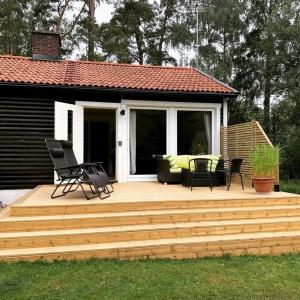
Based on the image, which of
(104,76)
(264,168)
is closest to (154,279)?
(264,168)

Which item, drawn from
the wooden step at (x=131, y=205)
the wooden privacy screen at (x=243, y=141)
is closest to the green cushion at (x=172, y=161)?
the wooden privacy screen at (x=243, y=141)

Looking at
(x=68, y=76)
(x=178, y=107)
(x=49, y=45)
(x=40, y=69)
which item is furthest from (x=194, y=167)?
(x=49, y=45)

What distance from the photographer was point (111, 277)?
13.5 feet

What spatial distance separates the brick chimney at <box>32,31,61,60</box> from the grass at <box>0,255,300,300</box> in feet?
26.1

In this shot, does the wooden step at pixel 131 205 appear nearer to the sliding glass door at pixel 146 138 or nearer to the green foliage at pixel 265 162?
the green foliage at pixel 265 162

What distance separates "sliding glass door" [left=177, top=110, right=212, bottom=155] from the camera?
31.8ft

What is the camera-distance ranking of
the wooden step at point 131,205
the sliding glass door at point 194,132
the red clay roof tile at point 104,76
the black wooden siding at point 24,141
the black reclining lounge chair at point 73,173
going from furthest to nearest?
the sliding glass door at point 194,132, the red clay roof tile at point 104,76, the black wooden siding at point 24,141, the black reclining lounge chair at point 73,173, the wooden step at point 131,205

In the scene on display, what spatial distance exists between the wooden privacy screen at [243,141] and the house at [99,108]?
334 mm

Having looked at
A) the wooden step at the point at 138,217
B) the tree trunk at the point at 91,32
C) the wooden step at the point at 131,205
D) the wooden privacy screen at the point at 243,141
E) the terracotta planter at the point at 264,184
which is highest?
the tree trunk at the point at 91,32

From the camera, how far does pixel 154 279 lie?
160 inches

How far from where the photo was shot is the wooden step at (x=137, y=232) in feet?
16.0

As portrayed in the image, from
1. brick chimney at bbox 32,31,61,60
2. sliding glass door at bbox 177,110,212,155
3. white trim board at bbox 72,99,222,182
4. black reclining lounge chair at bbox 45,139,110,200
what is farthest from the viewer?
brick chimney at bbox 32,31,61,60

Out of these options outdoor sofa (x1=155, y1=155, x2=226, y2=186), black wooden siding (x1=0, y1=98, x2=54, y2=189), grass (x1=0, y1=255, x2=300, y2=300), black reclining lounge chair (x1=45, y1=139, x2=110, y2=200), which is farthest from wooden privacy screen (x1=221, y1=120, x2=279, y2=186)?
black wooden siding (x1=0, y1=98, x2=54, y2=189)

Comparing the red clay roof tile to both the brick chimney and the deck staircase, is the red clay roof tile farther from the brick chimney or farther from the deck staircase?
the deck staircase
